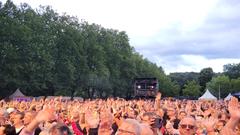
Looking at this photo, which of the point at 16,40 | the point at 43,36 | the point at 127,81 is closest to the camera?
the point at 16,40

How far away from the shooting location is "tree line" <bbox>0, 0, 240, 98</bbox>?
4559cm

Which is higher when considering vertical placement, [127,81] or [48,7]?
[48,7]

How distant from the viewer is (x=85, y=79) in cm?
5838

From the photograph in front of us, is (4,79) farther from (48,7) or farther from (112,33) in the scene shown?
(112,33)

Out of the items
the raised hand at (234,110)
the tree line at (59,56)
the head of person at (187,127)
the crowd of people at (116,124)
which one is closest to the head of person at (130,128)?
the crowd of people at (116,124)

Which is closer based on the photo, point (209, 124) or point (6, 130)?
point (6, 130)

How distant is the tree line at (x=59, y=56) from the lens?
45594 mm

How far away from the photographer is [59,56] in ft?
178

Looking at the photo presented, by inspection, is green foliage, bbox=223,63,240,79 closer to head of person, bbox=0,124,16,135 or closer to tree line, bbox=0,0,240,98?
tree line, bbox=0,0,240,98

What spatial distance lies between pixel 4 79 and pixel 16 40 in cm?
468

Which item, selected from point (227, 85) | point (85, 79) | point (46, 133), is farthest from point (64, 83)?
point (227, 85)

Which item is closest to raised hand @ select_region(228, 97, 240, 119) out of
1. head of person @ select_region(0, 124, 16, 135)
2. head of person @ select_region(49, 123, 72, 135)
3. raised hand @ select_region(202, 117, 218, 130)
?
head of person @ select_region(49, 123, 72, 135)

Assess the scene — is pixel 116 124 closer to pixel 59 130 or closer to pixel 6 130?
pixel 6 130

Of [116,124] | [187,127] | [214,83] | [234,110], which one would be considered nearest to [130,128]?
[234,110]
